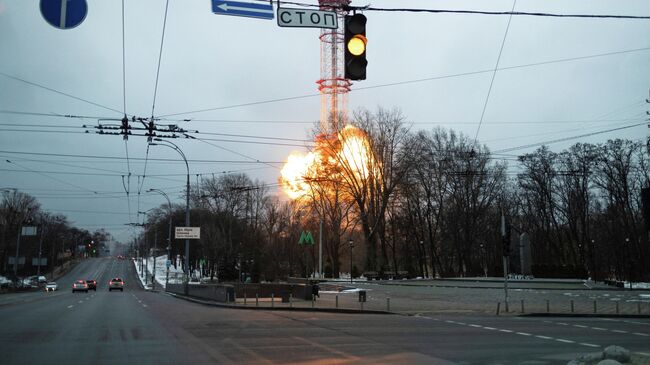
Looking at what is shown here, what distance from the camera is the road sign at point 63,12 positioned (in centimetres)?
927

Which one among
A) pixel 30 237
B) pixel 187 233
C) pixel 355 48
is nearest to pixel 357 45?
pixel 355 48

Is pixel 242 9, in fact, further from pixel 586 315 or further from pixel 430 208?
pixel 430 208

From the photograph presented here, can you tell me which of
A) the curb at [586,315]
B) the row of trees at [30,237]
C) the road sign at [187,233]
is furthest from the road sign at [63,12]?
the row of trees at [30,237]

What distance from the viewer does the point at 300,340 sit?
47.2ft

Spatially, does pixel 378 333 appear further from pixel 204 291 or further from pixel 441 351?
pixel 204 291

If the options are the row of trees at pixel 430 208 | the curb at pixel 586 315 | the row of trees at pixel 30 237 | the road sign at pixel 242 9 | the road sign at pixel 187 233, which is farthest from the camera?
the row of trees at pixel 30 237

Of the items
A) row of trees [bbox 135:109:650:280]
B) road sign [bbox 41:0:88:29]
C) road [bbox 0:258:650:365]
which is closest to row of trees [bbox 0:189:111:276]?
row of trees [bbox 135:109:650:280]

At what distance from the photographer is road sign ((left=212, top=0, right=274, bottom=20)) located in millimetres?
8875

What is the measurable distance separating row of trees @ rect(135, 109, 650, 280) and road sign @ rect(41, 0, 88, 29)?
154 ft

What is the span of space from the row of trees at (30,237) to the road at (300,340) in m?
57.6

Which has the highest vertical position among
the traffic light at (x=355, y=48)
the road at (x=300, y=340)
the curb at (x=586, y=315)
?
the traffic light at (x=355, y=48)

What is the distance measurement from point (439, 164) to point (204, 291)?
128 ft

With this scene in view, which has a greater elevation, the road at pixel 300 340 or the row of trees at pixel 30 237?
the row of trees at pixel 30 237

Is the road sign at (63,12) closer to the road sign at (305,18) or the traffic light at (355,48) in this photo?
the road sign at (305,18)
